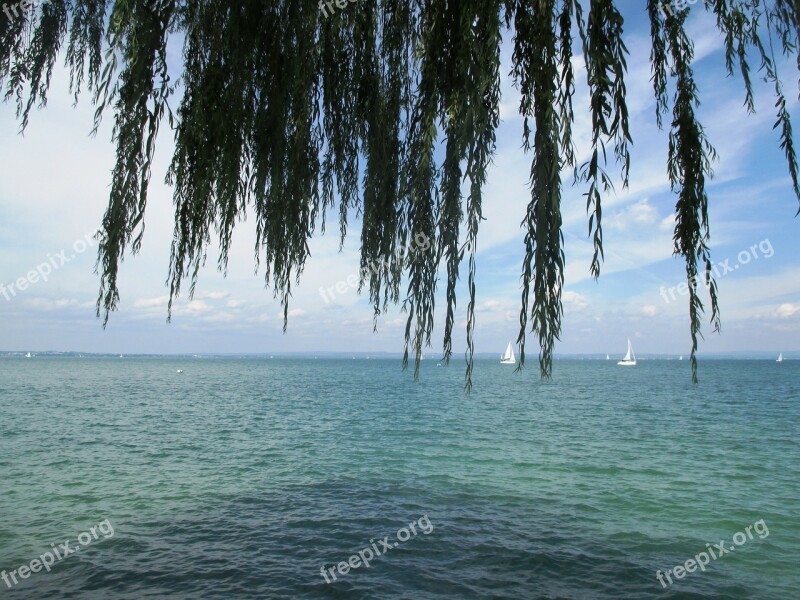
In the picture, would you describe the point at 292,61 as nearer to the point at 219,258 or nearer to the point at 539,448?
the point at 219,258

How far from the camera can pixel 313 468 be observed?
15.1 meters

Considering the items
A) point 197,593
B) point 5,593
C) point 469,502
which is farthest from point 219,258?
point 469,502
